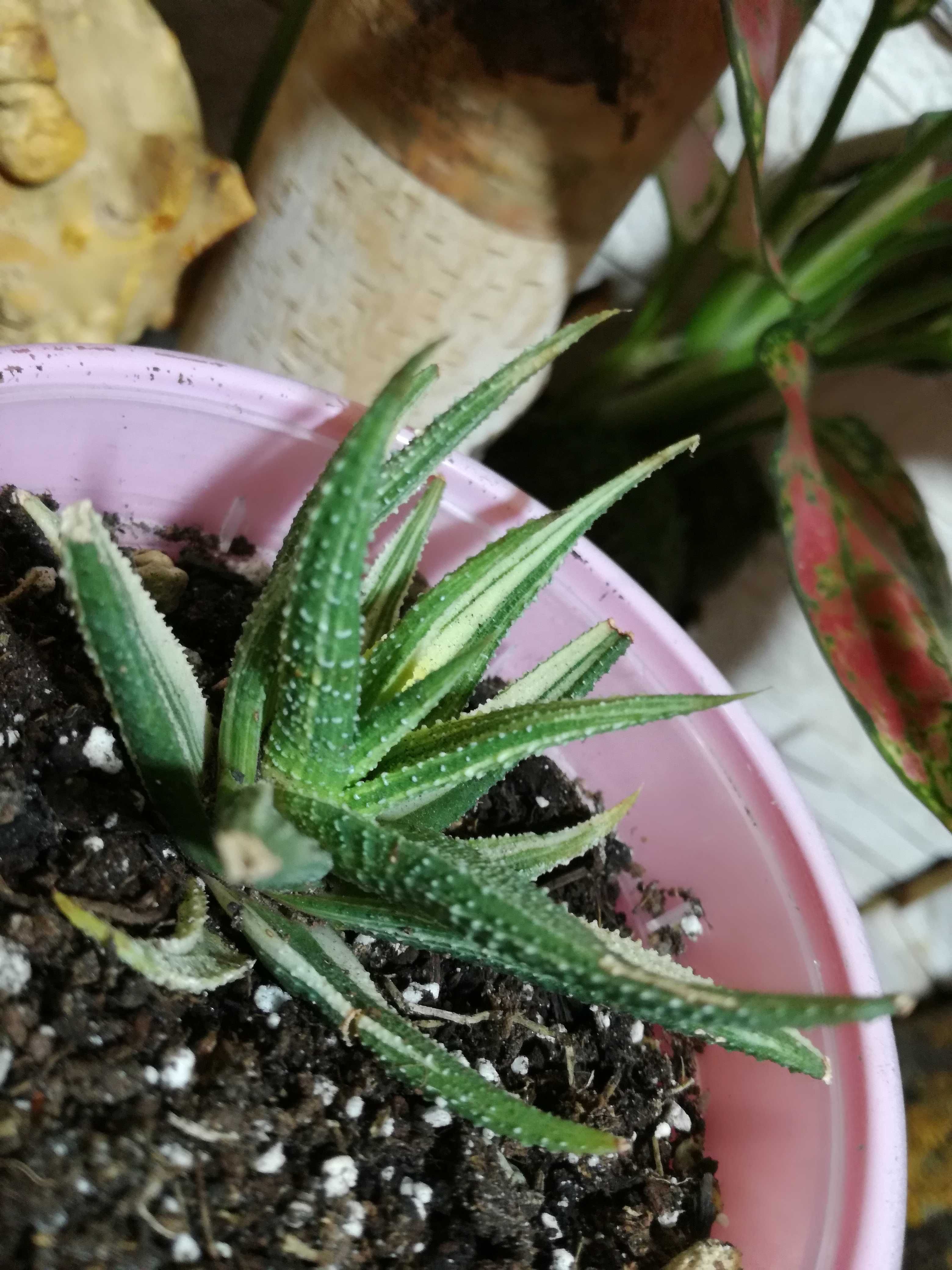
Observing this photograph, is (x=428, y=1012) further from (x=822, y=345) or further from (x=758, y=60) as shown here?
(x=822, y=345)

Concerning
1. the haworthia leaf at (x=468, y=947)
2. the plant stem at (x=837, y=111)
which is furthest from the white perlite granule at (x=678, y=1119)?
the plant stem at (x=837, y=111)

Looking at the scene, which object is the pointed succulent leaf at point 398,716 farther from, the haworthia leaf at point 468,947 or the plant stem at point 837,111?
the plant stem at point 837,111

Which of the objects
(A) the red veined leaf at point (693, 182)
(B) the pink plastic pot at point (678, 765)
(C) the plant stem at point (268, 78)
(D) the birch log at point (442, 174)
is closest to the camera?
(B) the pink plastic pot at point (678, 765)

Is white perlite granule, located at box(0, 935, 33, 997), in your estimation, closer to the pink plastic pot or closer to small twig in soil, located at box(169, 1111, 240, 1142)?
small twig in soil, located at box(169, 1111, 240, 1142)

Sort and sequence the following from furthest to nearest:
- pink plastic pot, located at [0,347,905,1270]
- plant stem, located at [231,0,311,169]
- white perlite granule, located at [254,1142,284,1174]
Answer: plant stem, located at [231,0,311,169], pink plastic pot, located at [0,347,905,1270], white perlite granule, located at [254,1142,284,1174]

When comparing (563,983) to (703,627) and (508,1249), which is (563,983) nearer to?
(508,1249)

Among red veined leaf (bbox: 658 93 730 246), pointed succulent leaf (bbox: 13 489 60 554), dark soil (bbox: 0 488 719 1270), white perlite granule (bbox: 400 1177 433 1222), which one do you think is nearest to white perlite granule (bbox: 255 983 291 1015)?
dark soil (bbox: 0 488 719 1270)

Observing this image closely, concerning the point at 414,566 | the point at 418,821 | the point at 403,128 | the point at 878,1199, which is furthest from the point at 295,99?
the point at 878,1199

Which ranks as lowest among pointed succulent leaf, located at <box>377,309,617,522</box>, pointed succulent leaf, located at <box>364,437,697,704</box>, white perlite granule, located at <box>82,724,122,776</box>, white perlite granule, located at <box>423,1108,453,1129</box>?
white perlite granule, located at <box>423,1108,453,1129</box>
